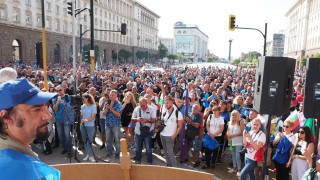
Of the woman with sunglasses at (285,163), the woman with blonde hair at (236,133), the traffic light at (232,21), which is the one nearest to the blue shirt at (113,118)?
the woman with blonde hair at (236,133)

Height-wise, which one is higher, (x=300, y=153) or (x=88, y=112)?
(x=88, y=112)

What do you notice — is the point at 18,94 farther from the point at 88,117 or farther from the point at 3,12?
the point at 3,12

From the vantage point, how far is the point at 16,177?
107 centimetres

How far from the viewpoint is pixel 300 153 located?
461cm

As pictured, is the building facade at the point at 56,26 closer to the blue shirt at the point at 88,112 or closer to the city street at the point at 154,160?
the city street at the point at 154,160

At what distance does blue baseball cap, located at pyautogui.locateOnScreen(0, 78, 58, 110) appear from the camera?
1217 millimetres

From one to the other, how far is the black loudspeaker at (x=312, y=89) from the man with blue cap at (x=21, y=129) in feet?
11.7

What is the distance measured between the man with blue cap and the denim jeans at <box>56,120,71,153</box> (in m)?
5.72

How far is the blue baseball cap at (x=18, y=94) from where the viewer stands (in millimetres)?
1217

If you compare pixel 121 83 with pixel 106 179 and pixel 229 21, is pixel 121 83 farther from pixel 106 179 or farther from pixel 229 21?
pixel 106 179

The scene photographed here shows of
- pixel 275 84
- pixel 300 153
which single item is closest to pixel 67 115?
pixel 275 84

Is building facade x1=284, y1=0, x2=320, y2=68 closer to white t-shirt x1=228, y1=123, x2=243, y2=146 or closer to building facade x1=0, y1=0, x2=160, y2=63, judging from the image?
building facade x1=0, y1=0, x2=160, y2=63

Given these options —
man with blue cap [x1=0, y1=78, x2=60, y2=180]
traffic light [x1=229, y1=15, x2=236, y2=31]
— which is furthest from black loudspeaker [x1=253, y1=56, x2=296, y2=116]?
traffic light [x1=229, y1=15, x2=236, y2=31]

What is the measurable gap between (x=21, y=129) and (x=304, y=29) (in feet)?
251
